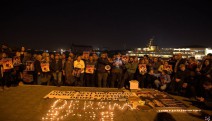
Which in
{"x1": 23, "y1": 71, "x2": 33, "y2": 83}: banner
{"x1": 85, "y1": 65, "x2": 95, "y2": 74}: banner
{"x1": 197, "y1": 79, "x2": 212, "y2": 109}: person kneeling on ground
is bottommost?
{"x1": 197, "y1": 79, "x2": 212, "y2": 109}: person kneeling on ground

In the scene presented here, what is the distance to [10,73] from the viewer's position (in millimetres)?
8883

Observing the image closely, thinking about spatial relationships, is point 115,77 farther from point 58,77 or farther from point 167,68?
point 58,77

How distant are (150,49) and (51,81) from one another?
108m

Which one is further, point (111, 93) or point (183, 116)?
point (111, 93)

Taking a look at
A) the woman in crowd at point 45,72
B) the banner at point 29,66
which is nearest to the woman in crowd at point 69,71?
the woman in crowd at point 45,72

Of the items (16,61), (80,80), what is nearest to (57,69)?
(80,80)

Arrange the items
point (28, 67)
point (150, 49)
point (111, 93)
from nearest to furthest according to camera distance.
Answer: point (111, 93) < point (28, 67) < point (150, 49)

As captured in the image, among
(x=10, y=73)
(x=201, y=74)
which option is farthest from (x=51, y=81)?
(x=201, y=74)

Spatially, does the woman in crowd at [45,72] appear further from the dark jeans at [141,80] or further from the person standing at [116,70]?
the dark jeans at [141,80]

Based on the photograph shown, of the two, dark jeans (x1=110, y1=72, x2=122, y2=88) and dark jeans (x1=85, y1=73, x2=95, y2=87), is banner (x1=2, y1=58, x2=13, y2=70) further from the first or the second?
dark jeans (x1=110, y1=72, x2=122, y2=88)

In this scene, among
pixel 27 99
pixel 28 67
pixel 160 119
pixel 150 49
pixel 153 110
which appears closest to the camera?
pixel 160 119

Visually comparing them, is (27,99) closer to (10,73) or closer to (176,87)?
(10,73)

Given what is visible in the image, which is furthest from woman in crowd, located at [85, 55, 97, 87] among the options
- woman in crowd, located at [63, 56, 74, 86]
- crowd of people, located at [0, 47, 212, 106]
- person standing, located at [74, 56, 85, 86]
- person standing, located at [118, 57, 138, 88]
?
person standing, located at [118, 57, 138, 88]

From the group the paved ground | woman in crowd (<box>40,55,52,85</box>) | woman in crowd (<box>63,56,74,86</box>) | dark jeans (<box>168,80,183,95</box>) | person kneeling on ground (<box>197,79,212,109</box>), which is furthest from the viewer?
woman in crowd (<box>63,56,74,86</box>)
